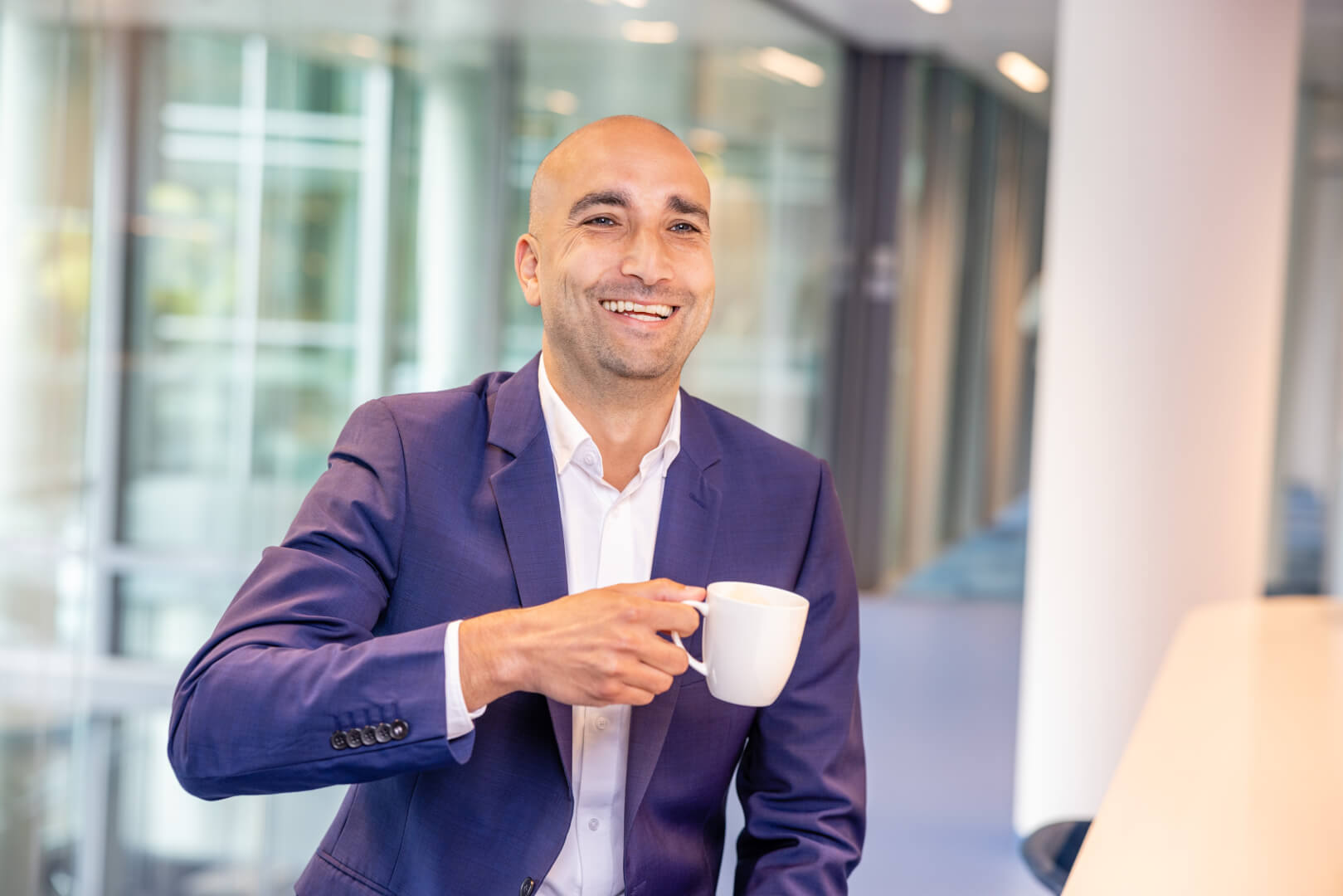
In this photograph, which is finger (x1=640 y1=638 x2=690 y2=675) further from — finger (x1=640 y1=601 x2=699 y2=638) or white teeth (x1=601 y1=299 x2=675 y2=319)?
white teeth (x1=601 y1=299 x2=675 y2=319)

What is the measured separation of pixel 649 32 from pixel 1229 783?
18.2 feet

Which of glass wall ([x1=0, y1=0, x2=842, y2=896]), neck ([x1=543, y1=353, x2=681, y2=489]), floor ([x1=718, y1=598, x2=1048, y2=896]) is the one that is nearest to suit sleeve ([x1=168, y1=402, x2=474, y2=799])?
neck ([x1=543, y1=353, x2=681, y2=489])

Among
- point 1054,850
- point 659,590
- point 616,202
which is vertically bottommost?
point 1054,850

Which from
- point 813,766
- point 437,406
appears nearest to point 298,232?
point 437,406

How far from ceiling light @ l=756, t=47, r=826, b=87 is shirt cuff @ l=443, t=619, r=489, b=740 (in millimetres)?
6232

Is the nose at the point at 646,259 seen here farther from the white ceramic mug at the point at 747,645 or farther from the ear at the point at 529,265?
the white ceramic mug at the point at 747,645

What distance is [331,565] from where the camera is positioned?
1.38 metres

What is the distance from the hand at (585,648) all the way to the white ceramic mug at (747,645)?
35mm

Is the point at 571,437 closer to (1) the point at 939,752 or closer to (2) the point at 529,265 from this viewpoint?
(2) the point at 529,265

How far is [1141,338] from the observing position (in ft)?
12.0

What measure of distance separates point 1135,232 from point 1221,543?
91cm

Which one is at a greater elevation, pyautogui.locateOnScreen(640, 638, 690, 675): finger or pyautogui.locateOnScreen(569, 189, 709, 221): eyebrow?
pyautogui.locateOnScreen(569, 189, 709, 221): eyebrow

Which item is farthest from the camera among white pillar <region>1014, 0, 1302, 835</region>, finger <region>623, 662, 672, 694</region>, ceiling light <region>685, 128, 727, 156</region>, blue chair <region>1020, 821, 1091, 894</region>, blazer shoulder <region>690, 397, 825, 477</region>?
ceiling light <region>685, 128, 727, 156</region>

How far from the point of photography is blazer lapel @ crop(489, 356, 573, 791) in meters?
1.46
